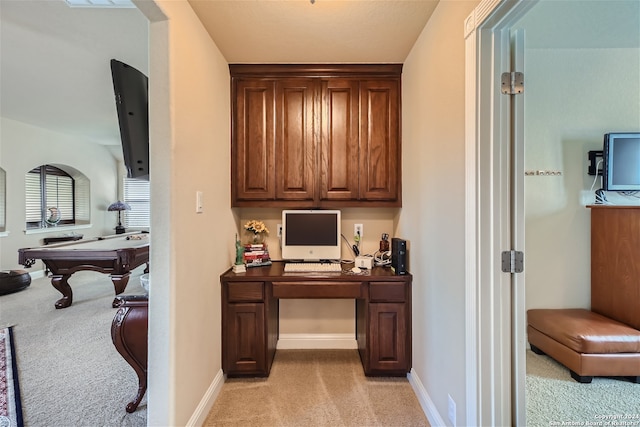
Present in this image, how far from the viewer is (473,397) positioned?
1.09 m

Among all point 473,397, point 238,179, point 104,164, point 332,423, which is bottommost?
point 332,423

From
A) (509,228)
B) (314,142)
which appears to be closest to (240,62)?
(314,142)

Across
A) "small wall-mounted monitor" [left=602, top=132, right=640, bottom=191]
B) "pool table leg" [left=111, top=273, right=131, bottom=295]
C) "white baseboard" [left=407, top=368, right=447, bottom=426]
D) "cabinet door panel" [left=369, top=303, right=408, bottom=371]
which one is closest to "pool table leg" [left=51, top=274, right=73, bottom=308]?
"pool table leg" [left=111, top=273, right=131, bottom=295]

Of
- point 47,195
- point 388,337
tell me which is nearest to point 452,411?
point 388,337

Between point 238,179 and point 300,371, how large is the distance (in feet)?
5.28

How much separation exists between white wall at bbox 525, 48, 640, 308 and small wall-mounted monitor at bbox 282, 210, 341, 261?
1.66m

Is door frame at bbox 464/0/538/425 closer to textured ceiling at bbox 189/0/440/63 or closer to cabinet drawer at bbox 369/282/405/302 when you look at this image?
textured ceiling at bbox 189/0/440/63

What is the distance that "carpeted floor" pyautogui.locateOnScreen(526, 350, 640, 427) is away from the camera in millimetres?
1547

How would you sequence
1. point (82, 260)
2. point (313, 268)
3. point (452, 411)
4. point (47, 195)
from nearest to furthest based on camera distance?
point (452, 411) → point (313, 268) → point (82, 260) → point (47, 195)

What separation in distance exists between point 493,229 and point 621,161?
79.4 inches

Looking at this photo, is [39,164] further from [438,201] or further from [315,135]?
[438,201]

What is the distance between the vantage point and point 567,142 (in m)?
2.20

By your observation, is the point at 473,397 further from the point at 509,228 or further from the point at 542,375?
the point at 542,375

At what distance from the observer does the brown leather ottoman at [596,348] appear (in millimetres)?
1761
